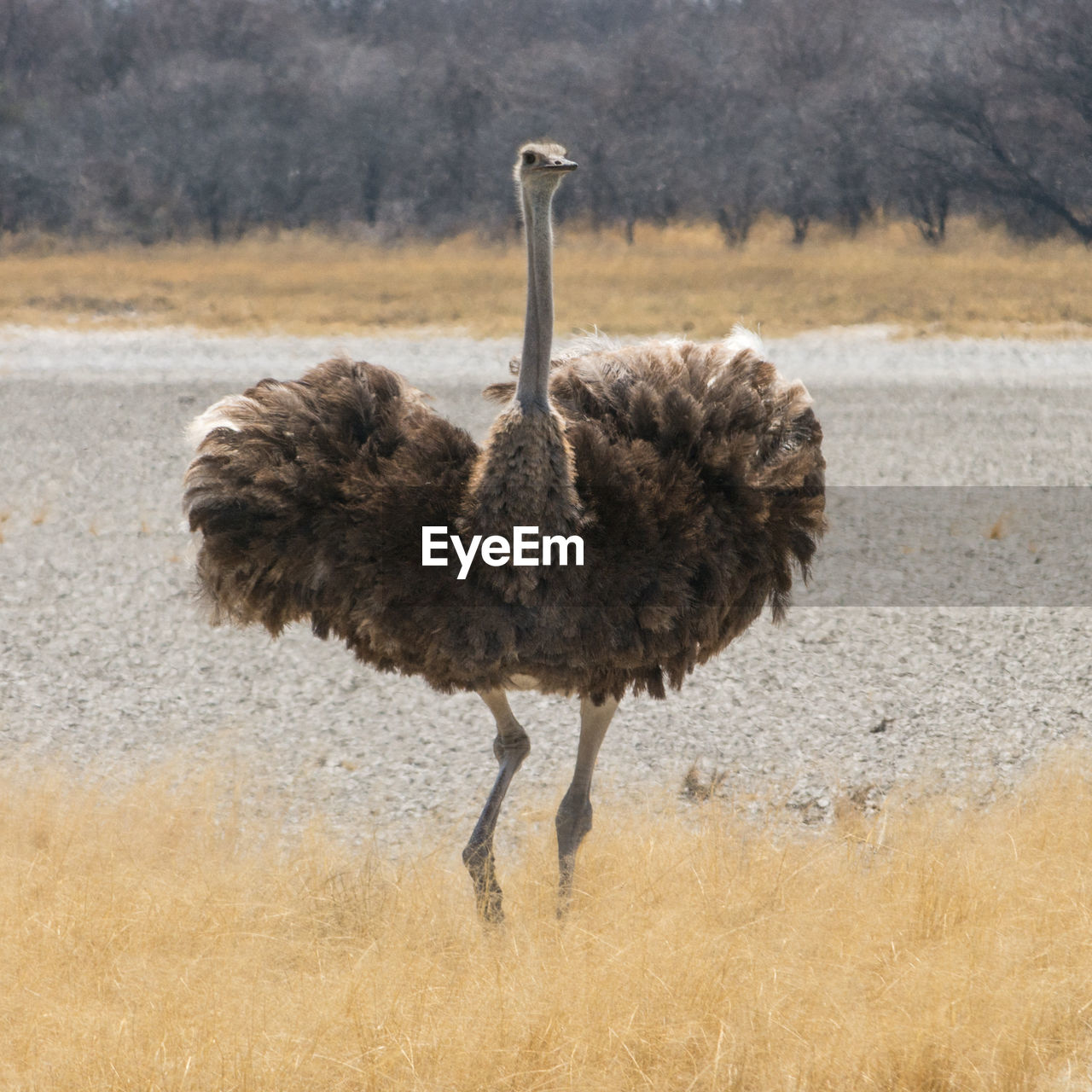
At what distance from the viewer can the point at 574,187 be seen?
26.3m

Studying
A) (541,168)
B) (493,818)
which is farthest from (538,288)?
(493,818)

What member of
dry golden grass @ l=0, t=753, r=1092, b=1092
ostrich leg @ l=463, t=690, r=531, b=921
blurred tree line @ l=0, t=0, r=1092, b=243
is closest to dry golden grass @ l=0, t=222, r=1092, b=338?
blurred tree line @ l=0, t=0, r=1092, b=243

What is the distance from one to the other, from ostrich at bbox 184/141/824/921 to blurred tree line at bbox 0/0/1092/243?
67.7ft

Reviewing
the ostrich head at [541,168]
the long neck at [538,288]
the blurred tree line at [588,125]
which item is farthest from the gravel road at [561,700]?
the blurred tree line at [588,125]

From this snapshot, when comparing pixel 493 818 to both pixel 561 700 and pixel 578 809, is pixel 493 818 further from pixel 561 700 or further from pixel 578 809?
pixel 561 700

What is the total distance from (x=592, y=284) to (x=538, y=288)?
16.5 metres

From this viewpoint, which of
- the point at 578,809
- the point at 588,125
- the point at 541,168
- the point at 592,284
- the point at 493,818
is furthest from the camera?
the point at 588,125

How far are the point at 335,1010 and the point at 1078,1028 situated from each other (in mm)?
1460

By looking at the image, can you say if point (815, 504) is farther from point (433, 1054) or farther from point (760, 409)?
point (433, 1054)

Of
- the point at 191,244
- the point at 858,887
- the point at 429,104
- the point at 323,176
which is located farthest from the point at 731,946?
the point at 429,104

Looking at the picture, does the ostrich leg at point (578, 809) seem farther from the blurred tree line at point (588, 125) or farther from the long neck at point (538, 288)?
the blurred tree line at point (588, 125)

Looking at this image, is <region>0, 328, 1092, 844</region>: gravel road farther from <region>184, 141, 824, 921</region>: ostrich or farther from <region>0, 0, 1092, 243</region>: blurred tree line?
<region>0, 0, 1092, 243</region>: blurred tree line

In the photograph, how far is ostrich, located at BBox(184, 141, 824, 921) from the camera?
344 centimetres

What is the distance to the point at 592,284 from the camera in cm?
1995
